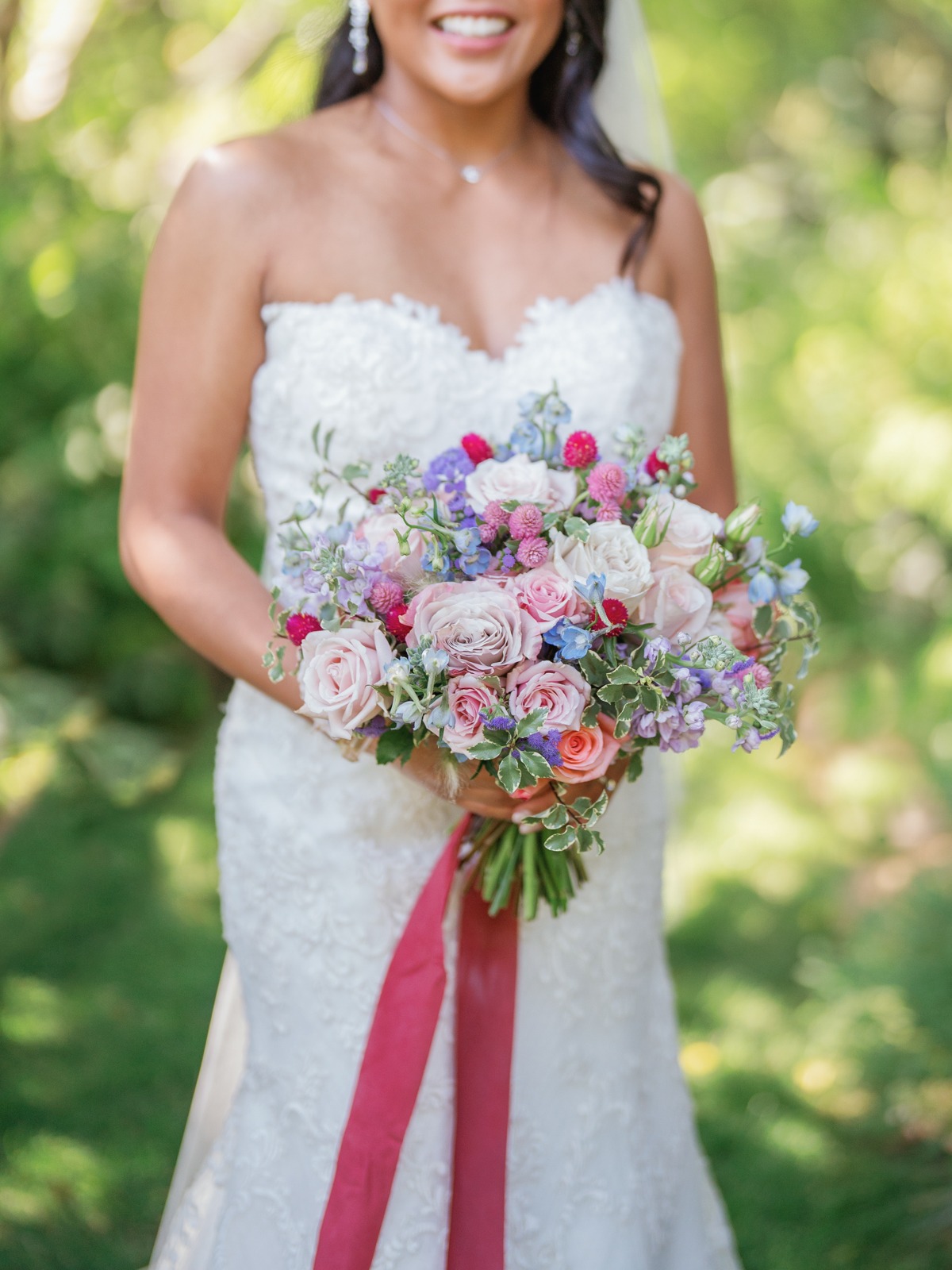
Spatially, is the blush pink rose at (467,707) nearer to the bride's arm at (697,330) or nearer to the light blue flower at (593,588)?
the light blue flower at (593,588)

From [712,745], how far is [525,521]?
4835 millimetres

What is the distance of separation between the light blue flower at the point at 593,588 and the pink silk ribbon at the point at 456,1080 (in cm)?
58

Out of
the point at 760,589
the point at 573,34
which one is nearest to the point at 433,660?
the point at 760,589

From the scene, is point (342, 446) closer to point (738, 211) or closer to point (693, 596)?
point (693, 596)

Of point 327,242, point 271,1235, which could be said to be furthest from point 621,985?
point 327,242

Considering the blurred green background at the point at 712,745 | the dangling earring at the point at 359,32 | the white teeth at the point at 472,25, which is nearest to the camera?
the white teeth at the point at 472,25

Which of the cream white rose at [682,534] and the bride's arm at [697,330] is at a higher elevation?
the bride's arm at [697,330]

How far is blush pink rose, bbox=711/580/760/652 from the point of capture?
1927mm

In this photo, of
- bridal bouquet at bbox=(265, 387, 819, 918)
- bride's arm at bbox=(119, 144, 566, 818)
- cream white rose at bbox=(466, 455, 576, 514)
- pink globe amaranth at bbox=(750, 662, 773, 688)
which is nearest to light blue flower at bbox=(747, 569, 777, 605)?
bridal bouquet at bbox=(265, 387, 819, 918)

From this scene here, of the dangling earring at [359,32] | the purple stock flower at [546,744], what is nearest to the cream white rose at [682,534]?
the purple stock flower at [546,744]

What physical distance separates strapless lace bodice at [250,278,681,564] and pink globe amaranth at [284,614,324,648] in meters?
0.57

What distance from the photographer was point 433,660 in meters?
1.56

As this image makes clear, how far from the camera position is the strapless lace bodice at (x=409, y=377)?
2.18m

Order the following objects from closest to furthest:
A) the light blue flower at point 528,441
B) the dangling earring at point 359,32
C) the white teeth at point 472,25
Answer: the light blue flower at point 528,441 → the white teeth at point 472,25 → the dangling earring at point 359,32
